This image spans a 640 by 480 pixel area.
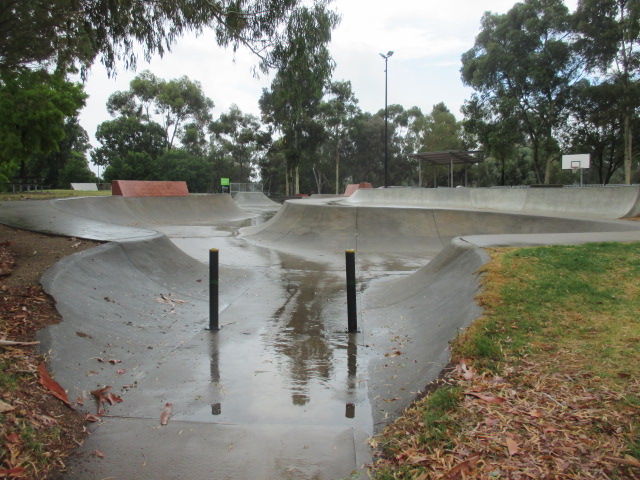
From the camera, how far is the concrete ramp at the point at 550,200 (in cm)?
1465

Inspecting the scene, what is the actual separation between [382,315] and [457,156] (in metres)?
24.8

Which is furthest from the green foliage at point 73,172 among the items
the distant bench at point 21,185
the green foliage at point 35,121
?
the green foliage at point 35,121

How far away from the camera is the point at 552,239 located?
8828 millimetres

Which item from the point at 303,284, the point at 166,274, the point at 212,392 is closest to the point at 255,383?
the point at 212,392

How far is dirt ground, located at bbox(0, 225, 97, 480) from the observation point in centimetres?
291

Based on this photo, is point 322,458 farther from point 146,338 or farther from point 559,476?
point 146,338

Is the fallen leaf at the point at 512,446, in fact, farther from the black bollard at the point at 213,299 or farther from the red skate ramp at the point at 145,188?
the red skate ramp at the point at 145,188

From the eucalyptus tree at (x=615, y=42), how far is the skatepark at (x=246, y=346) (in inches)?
873

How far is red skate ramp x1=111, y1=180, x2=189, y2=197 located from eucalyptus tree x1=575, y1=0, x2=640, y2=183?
29.1 meters

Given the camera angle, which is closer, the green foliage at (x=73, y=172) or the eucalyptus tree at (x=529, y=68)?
the eucalyptus tree at (x=529, y=68)

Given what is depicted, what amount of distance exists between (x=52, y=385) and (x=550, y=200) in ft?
56.6

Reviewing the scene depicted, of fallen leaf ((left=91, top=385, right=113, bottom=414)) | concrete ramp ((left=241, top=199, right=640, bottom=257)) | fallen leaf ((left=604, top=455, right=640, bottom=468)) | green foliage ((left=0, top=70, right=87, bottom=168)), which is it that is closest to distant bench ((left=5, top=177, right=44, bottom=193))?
green foliage ((left=0, top=70, right=87, bottom=168))

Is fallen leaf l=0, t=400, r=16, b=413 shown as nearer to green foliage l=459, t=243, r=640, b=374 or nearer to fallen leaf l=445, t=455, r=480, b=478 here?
fallen leaf l=445, t=455, r=480, b=478

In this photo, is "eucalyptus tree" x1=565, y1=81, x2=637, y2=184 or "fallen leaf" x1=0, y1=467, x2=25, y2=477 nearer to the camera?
"fallen leaf" x1=0, y1=467, x2=25, y2=477
